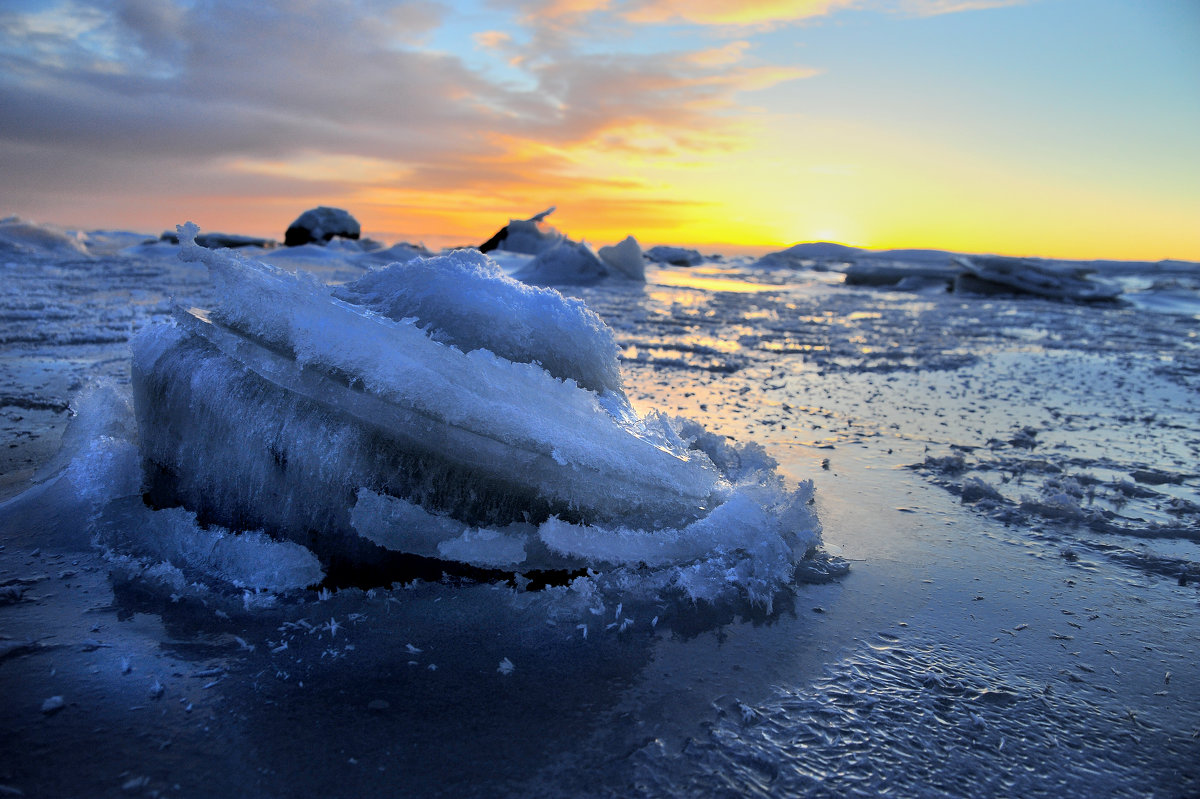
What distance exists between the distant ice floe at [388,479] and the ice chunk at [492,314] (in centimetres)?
3

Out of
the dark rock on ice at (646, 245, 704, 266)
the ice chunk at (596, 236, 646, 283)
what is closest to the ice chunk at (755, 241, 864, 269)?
the dark rock on ice at (646, 245, 704, 266)

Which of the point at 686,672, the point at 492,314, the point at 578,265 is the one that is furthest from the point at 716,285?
the point at 686,672

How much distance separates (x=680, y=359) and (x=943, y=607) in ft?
13.7

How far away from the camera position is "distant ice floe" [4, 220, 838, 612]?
5.95 feet

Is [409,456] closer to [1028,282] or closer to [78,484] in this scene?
[78,484]

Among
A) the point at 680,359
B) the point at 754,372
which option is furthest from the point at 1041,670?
the point at 680,359

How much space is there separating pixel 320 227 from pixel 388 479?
113 ft

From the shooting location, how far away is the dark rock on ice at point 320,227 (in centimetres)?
3177

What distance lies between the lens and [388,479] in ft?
5.93

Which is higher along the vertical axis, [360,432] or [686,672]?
[360,432]

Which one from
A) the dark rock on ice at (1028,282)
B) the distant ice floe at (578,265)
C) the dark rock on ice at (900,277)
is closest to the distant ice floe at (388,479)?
the distant ice floe at (578,265)

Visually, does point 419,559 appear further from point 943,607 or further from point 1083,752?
point 1083,752

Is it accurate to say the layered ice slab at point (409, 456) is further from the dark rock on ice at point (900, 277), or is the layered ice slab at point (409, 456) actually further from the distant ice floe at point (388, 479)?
the dark rock on ice at point (900, 277)

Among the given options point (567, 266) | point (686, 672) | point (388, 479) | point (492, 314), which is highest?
point (567, 266)
